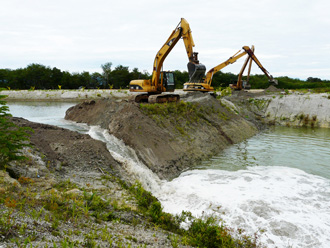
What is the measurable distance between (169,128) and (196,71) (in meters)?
8.81

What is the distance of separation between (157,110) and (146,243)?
10.0 m

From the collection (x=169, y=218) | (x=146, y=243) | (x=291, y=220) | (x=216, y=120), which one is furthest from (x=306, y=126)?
(x=146, y=243)

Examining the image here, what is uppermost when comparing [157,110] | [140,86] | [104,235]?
[140,86]

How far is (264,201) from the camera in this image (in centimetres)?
742

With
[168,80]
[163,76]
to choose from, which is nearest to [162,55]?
[163,76]

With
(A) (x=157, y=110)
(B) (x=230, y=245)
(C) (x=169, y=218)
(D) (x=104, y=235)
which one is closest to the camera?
(D) (x=104, y=235)

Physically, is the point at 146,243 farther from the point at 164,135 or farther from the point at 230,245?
the point at 164,135

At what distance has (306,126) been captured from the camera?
24.5 m

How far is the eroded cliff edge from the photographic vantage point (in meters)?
10.9

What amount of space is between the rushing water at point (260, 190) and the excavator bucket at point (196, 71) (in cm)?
858

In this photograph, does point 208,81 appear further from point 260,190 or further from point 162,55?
point 260,190

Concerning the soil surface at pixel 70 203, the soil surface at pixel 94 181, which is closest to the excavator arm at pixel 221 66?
the soil surface at pixel 94 181

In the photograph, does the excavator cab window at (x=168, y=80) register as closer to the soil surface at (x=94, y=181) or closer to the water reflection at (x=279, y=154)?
the soil surface at (x=94, y=181)

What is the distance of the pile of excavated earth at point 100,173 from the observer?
424 cm
